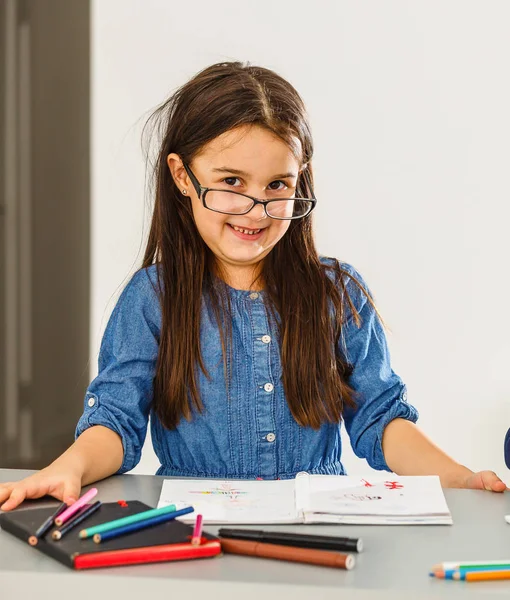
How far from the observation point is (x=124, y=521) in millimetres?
824

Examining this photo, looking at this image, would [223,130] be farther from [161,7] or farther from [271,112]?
[161,7]

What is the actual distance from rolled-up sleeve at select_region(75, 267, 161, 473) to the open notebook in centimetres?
20

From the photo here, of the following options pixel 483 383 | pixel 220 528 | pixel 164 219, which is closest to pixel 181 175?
pixel 164 219

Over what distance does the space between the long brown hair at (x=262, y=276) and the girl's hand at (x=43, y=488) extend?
13.8 inches

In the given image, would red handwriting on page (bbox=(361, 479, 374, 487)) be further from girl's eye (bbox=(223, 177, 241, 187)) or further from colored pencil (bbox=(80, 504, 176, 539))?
girl's eye (bbox=(223, 177, 241, 187))

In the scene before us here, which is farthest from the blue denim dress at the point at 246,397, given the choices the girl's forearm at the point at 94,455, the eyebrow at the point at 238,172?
the eyebrow at the point at 238,172

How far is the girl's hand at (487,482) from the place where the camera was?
105 cm

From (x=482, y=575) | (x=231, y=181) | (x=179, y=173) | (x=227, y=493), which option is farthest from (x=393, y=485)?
(x=179, y=173)

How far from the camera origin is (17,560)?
2.56 ft

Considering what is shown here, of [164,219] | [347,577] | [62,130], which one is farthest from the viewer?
[62,130]

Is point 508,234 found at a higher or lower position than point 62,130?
lower

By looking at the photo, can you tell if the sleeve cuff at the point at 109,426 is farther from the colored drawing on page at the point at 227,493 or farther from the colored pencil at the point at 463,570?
the colored pencil at the point at 463,570

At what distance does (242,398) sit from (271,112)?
44cm

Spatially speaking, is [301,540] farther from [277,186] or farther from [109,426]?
[277,186]
